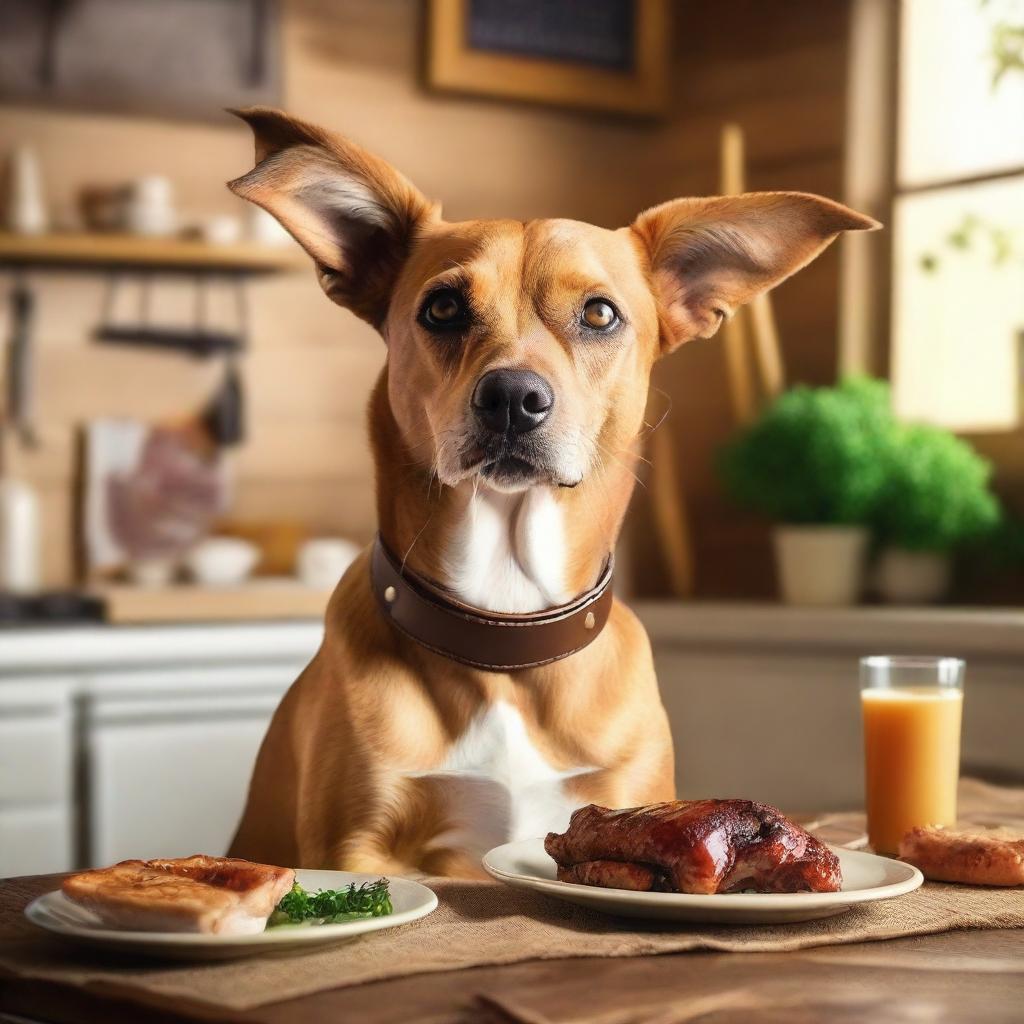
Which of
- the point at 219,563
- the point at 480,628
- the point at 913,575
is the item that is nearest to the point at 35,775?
the point at 219,563

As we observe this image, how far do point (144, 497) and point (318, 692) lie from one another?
2366 millimetres

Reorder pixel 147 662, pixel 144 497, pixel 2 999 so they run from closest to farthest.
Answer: pixel 2 999
pixel 147 662
pixel 144 497

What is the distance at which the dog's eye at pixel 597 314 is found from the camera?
48.4 inches

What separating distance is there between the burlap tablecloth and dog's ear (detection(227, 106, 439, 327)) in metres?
0.57

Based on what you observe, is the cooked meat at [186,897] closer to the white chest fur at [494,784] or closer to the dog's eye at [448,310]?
the white chest fur at [494,784]

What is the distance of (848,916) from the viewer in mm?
859

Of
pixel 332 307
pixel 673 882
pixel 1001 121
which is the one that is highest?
pixel 1001 121

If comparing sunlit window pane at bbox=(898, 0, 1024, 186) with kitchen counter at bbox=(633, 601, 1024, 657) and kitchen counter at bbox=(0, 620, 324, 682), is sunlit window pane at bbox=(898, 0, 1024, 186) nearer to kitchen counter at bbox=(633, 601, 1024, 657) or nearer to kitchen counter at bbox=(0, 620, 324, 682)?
kitchen counter at bbox=(633, 601, 1024, 657)

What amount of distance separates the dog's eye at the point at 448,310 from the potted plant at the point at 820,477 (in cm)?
186

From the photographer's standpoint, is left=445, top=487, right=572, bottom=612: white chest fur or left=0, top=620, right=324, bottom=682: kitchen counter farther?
left=0, top=620, right=324, bottom=682: kitchen counter

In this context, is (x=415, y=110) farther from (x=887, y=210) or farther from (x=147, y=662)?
(x=147, y=662)

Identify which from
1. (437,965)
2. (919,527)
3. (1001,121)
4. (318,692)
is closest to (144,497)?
(919,527)

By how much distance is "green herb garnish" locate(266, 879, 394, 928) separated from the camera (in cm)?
80

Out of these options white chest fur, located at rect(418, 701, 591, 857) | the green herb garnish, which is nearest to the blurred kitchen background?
white chest fur, located at rect(418, 701, 591, 857)
